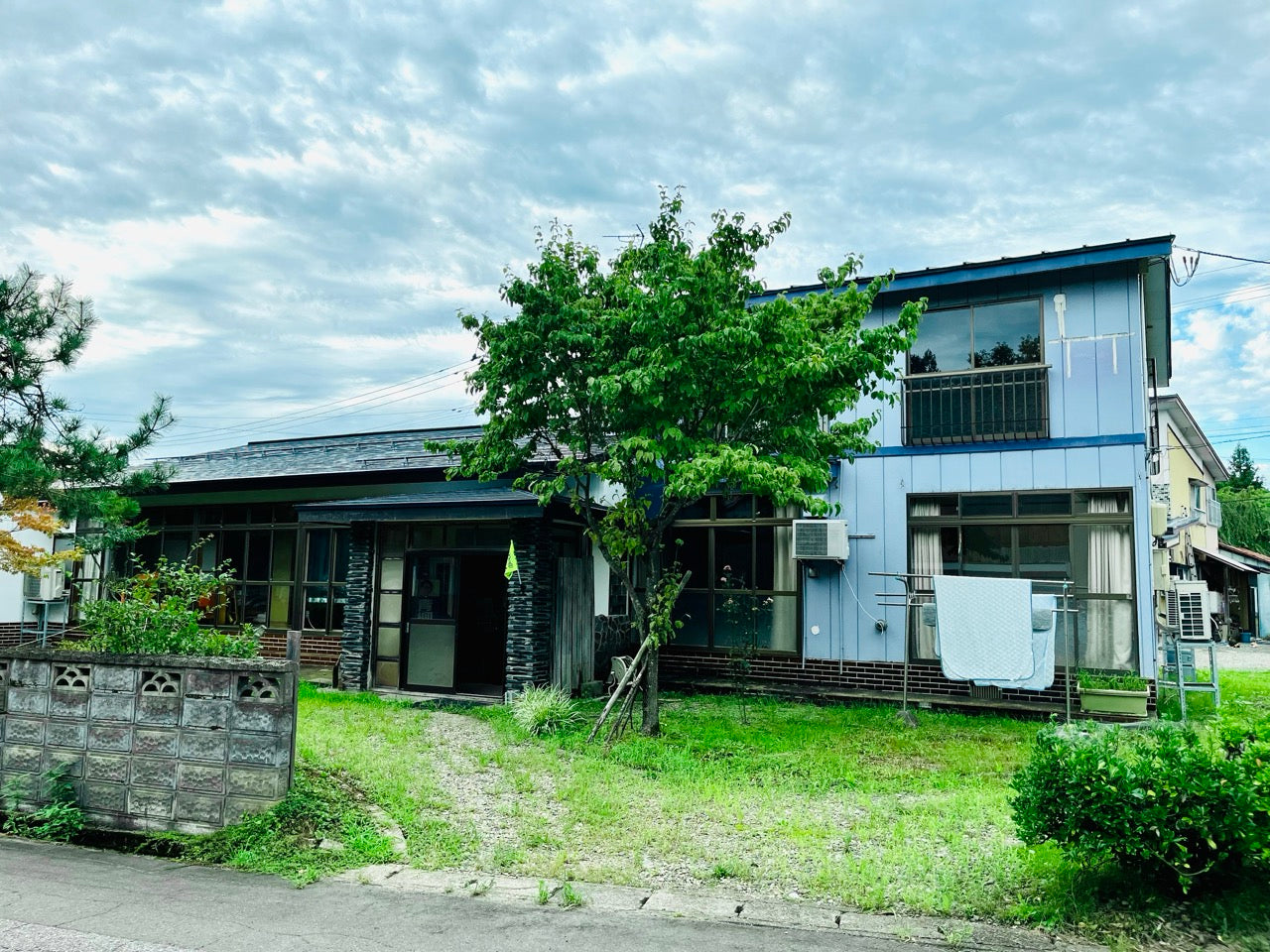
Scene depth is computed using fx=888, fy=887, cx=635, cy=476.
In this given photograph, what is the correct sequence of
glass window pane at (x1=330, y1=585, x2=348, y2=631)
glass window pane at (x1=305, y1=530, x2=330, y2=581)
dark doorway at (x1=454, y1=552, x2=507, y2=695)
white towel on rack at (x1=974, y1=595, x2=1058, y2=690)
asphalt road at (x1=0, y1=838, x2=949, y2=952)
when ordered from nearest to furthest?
1. asphalt road at (x1=0, y1=838, x2=949, y2=952)
2. white towel on rack at (x1=974, y1=595, x2=1058, y2=690)
3. dark doorway at (x1=454, y1=552, x2=507, y2=695)
4. glass window pane at (x1=330, y1=585, x2=348, y2=631)
5. glass window pane at (x1=305, y1=530, x2=330, y2=581)

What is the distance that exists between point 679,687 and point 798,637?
186 centimetres

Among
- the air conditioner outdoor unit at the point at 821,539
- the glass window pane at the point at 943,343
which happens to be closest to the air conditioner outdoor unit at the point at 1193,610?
the glass window pane at the point at 943,343

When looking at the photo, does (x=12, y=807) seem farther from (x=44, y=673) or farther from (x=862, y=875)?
(x=862, y=875)

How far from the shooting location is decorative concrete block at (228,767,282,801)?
18.5 ft

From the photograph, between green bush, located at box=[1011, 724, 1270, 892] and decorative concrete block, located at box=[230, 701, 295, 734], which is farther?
decorative concrete block, located at box=[230, 701, 295, 734]

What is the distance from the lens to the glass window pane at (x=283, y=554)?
46.5ft

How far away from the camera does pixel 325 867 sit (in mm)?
5156

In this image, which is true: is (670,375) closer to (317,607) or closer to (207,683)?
(207,683)

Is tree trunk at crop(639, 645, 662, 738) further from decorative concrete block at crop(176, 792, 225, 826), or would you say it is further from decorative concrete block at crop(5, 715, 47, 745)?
decorative concrete block at crop(5, 715, 47, 745)

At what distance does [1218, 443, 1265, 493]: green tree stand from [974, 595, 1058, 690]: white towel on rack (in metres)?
42.8

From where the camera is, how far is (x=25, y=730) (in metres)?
6.29

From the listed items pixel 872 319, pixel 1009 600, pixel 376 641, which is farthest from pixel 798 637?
pixel 376 641

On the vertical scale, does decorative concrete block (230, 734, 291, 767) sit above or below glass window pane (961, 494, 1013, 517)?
below

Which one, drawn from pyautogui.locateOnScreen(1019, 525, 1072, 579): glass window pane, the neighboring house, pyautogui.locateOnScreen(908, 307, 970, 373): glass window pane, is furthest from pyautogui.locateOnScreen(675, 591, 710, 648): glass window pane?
pyautogui.locateOnScreen(908, 307, 970, 373): glass window pane
